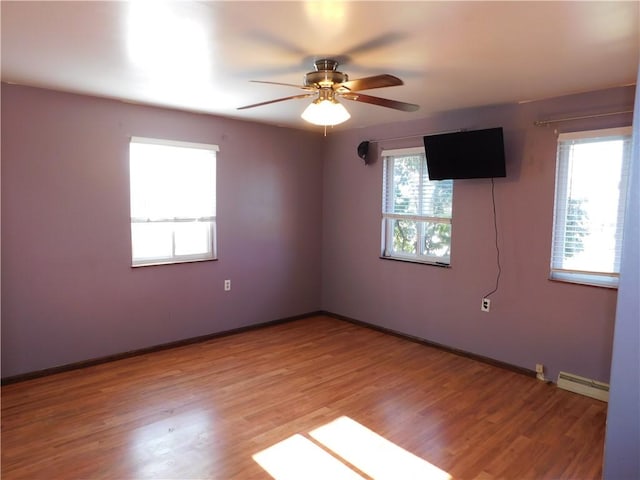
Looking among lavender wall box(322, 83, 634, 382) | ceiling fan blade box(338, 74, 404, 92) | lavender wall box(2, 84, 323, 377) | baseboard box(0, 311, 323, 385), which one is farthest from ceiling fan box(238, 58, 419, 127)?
baseboard box(0, 311, 323, 385)

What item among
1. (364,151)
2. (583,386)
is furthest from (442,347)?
(364,151)

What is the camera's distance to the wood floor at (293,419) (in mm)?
2305

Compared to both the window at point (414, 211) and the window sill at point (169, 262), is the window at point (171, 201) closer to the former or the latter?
the window sill at point (169, 262)

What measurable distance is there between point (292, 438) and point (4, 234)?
2.63 m

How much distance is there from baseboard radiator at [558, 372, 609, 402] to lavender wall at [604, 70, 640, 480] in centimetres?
Answer: 214

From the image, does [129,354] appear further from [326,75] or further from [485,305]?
[485,305]

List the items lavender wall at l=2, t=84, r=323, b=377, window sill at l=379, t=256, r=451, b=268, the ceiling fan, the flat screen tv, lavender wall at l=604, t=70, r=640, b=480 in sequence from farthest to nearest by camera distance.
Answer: window sill at l=379, t=256, r=451, b=268
the flat screen tv
lavender wall at l=2, t=84, r=323, b=377
the ceiling fan
lavender wall at l=604, t=70, r=640, b=480

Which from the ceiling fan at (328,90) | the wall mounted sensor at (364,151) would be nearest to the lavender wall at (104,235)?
the wall mounted sensor at (364,151)

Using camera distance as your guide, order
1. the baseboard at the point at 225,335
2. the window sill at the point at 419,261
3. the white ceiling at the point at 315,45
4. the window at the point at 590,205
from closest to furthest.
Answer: the white ceiling at the point at 315,45, the window at the point at 590,205, the baseboard at the point at 225,335, the window sill at the point at 419,261

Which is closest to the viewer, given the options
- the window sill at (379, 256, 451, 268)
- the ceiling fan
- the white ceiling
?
the white ceiling

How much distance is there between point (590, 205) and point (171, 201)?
3634 mm

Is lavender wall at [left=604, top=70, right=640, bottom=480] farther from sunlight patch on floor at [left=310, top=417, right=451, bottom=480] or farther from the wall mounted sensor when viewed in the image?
the wall mounted sensor

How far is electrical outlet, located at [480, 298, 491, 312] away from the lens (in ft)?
12.6

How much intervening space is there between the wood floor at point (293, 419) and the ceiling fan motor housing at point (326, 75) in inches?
85.6
